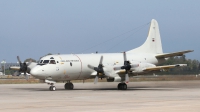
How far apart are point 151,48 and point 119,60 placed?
5.86m

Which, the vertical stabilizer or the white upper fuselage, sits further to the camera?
the vertical stabilizer

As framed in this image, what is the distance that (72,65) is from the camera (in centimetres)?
3900

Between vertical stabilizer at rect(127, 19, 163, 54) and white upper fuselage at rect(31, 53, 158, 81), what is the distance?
305 cm

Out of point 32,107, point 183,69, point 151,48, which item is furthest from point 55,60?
point 183,69

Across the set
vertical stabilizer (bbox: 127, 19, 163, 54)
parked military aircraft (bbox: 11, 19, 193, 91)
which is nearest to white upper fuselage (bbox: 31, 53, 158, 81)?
parked military aircraft (bbox: 11, 19, 193, 91)

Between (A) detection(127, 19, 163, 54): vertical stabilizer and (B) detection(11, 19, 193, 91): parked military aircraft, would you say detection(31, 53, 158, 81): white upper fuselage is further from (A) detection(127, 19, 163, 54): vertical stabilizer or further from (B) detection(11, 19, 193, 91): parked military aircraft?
(A) detection(127, 19, 163, 54): vertical stabilizer

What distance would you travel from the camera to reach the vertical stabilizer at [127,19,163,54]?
149 ft

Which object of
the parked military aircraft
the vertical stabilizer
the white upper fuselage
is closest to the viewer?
the white upper fuselage

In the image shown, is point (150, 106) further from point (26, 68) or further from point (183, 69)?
point (183, 69)

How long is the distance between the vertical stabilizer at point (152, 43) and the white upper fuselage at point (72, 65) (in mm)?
3052

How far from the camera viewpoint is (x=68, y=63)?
38875 mm

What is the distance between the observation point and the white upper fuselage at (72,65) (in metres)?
37.4

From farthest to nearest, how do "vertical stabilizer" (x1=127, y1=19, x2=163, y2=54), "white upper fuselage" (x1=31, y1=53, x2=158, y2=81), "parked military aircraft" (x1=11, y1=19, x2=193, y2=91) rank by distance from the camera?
"vertical stabilizer" (x1=127, y1=19, x2=163, y2=54) → "parked military aircraft" (x1=11, y1=19, x2=193, y2=91) → "white upper fuselage" (x1=31, y1=53, x2=158, y2=81)

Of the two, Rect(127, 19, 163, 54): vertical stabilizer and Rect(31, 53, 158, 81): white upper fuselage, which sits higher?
Rect(127, 19, 163, 54): vertical stabilizer
